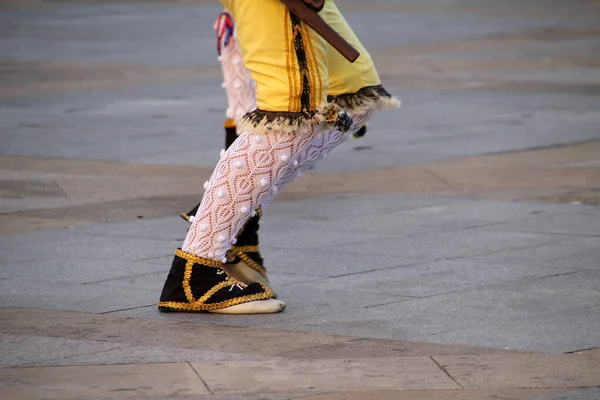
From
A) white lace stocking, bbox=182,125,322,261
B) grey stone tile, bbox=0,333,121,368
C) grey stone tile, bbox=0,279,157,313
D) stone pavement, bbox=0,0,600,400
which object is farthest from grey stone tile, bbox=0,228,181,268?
grey stone tile, bbox=0,333,121,368

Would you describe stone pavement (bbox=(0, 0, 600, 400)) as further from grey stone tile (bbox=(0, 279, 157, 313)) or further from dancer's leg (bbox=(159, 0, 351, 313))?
dancer's leg (bbox=(159, 0, 351, 313))

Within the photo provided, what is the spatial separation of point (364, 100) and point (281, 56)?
456mm

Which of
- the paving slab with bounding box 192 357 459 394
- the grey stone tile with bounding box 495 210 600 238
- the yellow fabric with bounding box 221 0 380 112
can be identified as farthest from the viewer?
the grey stone tile with bounding box 495 210 600 238

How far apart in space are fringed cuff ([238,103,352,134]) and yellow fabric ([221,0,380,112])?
25mm

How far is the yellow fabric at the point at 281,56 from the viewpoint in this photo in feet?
17.0

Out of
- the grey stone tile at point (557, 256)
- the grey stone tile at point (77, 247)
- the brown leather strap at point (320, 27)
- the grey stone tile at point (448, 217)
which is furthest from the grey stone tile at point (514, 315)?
the grey stone tile at point (77, 247)

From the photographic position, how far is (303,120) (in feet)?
17.0

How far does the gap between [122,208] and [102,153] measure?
2070 millimetres

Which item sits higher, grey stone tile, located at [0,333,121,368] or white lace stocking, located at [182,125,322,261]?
white lace stocking, located at [182,125,322,261]

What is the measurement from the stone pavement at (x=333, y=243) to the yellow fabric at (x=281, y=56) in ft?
2.87

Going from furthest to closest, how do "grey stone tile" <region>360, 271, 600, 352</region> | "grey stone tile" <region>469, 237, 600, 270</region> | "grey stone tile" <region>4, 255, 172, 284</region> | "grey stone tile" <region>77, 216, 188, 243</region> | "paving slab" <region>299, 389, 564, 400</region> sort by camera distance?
"grey stone tile" <region>77, 216, 188, 243</region> → "grey stone tile" <region>469, 237, 600, 270</region> → "grey stone tile" <region>4, 255, 172, 284</region> → "grey stone tile" <region>360, 271, 600, 352</region> → "paving slab" <region>299, 389, 564, 400</region>

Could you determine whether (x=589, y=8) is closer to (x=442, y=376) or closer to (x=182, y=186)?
(x=182, y=186)

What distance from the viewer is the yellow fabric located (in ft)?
17.0

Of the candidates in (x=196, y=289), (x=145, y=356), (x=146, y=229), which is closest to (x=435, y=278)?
(x=196, y=289)
